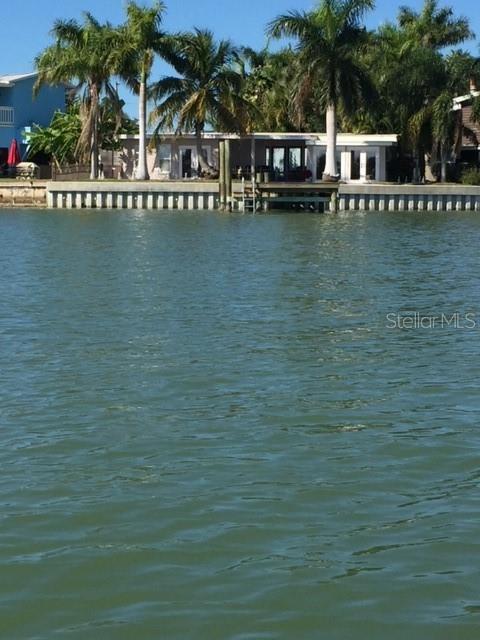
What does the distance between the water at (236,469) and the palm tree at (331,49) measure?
38.6m

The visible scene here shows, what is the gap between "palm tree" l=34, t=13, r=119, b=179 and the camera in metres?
61.4

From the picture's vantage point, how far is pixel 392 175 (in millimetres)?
68000

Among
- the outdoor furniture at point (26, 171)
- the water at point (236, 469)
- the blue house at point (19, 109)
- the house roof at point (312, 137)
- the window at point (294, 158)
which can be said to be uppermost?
the blue house at point (19, 109)

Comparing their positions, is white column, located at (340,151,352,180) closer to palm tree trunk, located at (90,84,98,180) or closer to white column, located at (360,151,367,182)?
white column, located at (360,151,367,182)

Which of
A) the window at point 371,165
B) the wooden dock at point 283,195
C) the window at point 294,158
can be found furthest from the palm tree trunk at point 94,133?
the window at point 371,165

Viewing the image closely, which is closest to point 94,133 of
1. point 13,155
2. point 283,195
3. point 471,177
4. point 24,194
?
point 24,194

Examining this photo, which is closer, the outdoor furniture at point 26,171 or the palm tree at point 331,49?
the palm tree at point 331,49

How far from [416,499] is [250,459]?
1626mm

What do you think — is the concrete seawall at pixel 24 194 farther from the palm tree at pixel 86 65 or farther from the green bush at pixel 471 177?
the green bush at pixel 471 177

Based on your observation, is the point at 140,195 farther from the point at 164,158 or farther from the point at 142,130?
the point at 164,158

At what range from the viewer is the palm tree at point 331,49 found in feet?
191

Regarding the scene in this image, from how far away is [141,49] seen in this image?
2419 inches

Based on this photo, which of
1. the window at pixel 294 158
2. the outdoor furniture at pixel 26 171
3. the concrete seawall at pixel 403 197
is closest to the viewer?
the concrete seawall at pixel 403 197

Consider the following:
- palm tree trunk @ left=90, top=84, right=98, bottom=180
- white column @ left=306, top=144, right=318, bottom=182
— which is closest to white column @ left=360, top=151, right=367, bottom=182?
white column @ left=306, top=144, right=318, bottom=182
